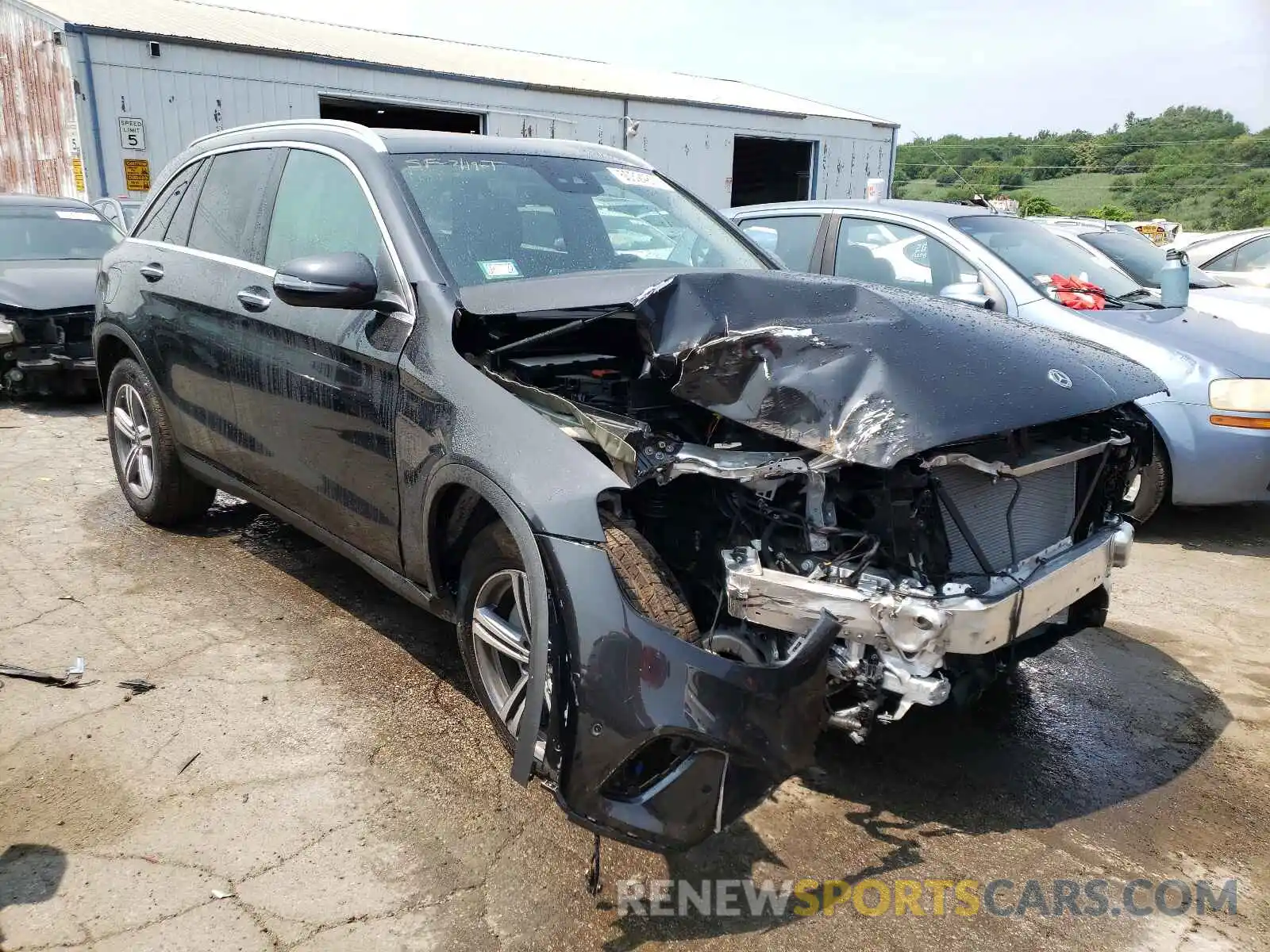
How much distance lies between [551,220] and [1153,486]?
3716 millimetres

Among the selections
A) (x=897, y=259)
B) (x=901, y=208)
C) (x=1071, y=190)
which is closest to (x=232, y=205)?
(x=897, y=259)

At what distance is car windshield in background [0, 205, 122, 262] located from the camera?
8883 mm

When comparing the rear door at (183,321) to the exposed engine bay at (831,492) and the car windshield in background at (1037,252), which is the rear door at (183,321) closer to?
the exposed engine bay at (831,492)

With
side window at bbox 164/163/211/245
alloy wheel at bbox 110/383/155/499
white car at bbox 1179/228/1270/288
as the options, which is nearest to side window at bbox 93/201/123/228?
alloy wheel at bbox 110/383/155/499

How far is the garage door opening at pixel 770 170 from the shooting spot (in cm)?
2384

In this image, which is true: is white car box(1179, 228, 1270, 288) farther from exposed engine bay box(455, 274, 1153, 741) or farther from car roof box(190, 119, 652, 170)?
exposed engine bay box(455, 274, 1153, 741)

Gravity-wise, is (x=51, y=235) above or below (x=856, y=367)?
below

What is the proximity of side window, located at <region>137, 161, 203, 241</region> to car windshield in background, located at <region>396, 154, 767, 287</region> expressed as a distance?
180 centimetres

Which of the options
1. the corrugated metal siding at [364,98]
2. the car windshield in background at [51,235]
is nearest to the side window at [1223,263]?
the corrugated metal siding at [364,98]

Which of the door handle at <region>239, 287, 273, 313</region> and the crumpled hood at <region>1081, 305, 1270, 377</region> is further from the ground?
the door handle at <region>239, 287, 273, 313</region>

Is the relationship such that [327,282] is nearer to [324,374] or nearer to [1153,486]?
[324,374]

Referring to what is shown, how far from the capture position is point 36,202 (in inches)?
372

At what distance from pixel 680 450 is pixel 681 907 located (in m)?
1.15

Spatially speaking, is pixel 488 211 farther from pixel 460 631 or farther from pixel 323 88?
pixel 323 88
